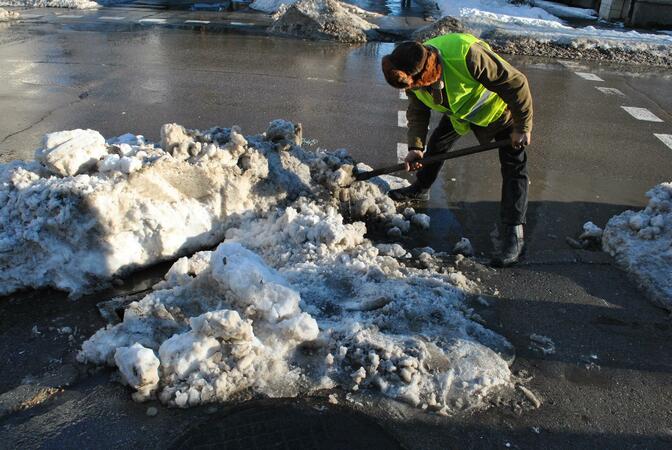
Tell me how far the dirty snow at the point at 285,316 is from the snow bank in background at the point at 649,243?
1198 mm

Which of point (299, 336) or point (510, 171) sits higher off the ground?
point (510, 171)

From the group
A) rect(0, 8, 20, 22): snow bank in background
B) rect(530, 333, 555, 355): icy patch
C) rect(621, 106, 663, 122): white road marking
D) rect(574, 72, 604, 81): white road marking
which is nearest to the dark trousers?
rect(530, 333, 555, 355): icy patch

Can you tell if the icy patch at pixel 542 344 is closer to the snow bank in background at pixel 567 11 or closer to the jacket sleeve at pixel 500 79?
the jacket sleeve at pixel 500 79

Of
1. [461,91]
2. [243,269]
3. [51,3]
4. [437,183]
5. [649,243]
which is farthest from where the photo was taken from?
[51,3]

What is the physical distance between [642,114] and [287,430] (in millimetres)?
7066

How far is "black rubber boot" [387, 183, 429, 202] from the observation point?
15.5 ft

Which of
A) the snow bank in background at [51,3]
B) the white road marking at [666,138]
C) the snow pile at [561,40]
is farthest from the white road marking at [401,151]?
the snow bank in background at [51,3]

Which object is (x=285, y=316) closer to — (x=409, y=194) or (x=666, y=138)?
(x=409, y=194)

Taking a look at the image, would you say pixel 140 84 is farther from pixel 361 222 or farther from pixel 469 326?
pixel 469 326

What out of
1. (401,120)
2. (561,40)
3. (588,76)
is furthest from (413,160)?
(561,40)

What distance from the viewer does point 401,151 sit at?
5.77 meters

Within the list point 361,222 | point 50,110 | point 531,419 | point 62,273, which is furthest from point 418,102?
point 50,110

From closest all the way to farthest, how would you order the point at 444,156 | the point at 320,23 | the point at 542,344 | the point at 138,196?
the point at 542,344
the point at 138,196
the point at 444,156
the point at 320,23

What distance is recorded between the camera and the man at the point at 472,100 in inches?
131
